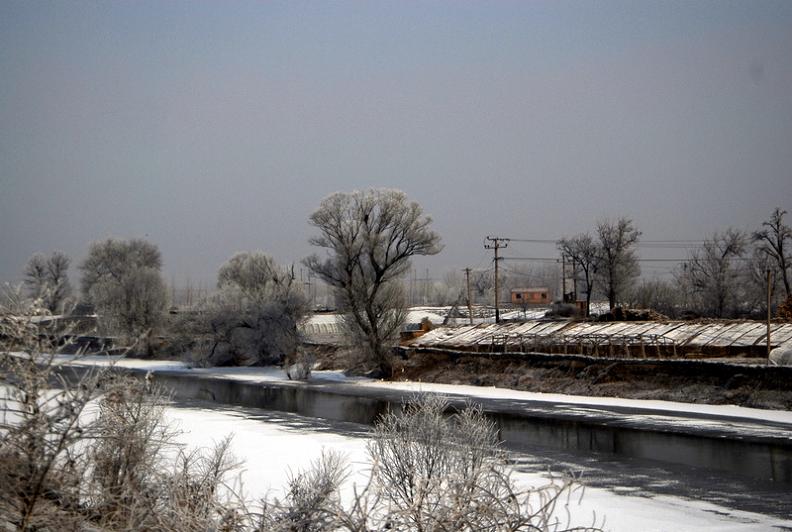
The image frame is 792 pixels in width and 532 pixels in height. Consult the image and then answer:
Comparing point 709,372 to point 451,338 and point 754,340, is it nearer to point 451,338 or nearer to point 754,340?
point 754,340

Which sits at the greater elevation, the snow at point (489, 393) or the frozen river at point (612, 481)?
the snow at point (489, 393)

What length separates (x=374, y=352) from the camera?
45.7 metres

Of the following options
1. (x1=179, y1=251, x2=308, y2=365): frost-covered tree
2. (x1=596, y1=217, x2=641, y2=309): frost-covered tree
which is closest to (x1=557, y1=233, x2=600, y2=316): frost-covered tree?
(x1=596, y1=217, x2=641, y2=309): frost-covered tree

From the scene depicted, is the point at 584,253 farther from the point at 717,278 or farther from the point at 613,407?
the point at 613,407

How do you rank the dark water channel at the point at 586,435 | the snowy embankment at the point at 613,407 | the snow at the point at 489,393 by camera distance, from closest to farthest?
1. the dark water channel at the point at 586,435
2. the snowy embankment at the point at 613,407
3. the snow at the point at 489,393

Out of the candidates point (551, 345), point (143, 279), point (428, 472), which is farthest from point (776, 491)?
point (143, 279)

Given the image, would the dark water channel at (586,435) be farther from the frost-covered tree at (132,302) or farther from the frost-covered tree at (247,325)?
the frost-covered tree at (132,302)

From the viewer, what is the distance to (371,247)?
47.6 meters

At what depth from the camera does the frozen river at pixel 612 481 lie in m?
13.4

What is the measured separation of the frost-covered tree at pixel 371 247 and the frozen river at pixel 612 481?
876 inches

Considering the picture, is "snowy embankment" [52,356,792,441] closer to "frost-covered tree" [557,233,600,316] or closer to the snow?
the snow

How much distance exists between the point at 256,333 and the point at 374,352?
13040 millimetres

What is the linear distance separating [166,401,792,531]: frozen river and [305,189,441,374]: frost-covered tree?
A: 73.0ft

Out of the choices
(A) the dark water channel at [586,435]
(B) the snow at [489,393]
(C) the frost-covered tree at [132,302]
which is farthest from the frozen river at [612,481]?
(C) the frost-covered tree at [132,302]
